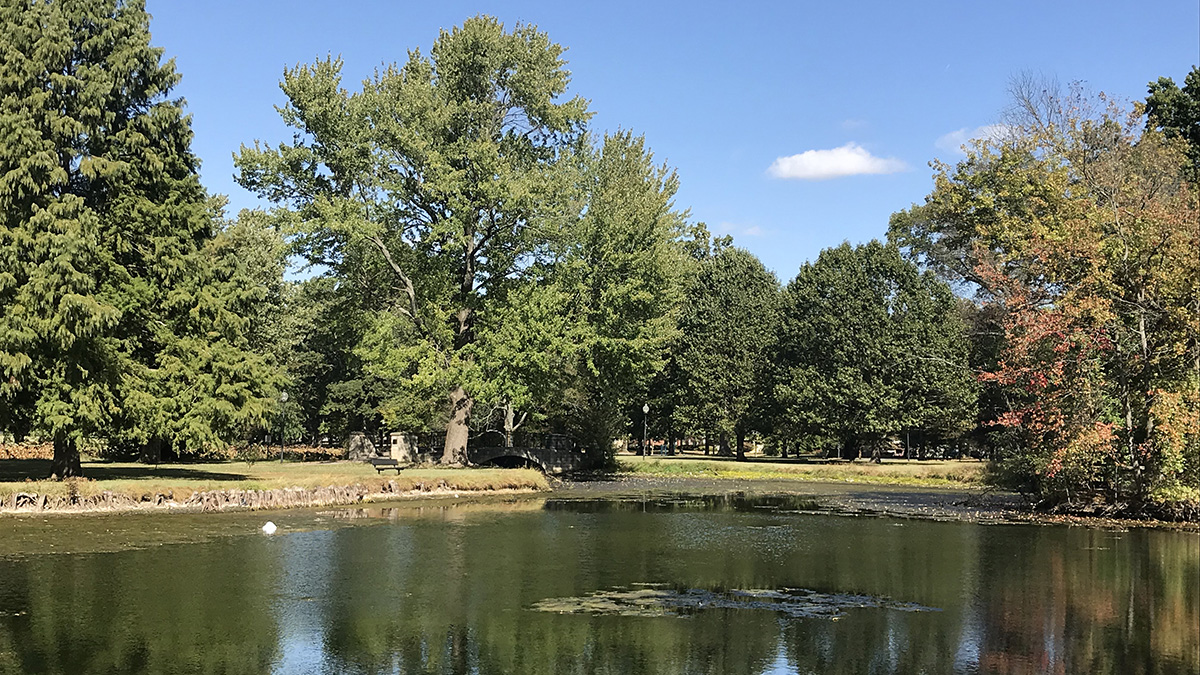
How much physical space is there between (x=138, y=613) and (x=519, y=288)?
3525cm

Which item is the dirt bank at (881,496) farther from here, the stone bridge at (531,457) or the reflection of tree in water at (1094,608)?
the reflection of tree in water at (1094,608)

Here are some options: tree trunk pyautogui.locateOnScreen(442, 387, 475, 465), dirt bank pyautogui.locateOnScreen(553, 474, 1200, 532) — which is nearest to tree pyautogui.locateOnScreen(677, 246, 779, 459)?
dirt bank pyautogui.locateOnScreen(553, 474, 1200, 532)

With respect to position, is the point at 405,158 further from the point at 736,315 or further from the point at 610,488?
the point at 736,315

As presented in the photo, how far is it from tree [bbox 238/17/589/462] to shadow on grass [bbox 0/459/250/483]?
33.7 ft

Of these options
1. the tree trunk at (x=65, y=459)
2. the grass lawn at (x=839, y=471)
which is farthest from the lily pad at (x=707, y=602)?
the grass lawn at (x=839, y=471)

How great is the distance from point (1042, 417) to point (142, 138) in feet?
109

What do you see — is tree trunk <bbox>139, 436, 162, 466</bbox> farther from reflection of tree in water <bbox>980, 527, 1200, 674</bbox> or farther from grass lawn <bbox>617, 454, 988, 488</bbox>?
reflection of tree in water <bbox>980, 527, 1200, 674</bbox>

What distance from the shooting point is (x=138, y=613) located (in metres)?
16.4

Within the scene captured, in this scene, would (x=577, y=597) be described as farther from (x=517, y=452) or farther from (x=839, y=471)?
(x=839, y=471)

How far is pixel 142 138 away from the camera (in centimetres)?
3597

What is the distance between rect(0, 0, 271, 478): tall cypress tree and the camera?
32.0 metres

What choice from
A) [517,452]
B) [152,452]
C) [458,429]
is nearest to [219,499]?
[458,429]

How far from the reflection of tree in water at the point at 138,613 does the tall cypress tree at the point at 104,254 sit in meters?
12.2

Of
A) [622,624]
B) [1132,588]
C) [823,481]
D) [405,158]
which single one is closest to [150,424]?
[405,158]
